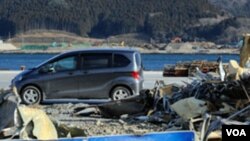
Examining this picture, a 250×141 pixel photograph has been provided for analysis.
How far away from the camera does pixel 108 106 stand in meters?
18.3

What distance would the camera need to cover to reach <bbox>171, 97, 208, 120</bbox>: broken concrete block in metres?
15.7

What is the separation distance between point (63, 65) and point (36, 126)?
1123 centimetres

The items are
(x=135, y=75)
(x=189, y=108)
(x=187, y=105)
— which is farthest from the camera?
(x=135, y=75)

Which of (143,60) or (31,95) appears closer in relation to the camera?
(31,95)

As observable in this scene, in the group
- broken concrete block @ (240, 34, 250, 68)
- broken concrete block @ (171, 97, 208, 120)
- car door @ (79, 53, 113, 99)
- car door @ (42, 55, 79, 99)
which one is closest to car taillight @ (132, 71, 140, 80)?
car door @ (79, 53, 113, 99)

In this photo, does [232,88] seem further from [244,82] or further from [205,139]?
[205,139]

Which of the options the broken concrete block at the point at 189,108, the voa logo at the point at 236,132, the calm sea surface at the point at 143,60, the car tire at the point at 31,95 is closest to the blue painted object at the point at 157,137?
the voa logo at the point at 236,132

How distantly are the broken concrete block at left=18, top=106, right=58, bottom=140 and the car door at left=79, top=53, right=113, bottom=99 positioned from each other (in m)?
10.3

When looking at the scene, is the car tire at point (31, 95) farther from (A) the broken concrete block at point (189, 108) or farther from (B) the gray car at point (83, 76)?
(A) the broken concrete block at point (189, 108)

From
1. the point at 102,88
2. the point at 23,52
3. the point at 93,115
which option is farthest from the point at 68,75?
the point at 23,52

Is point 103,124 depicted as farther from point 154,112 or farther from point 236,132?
point 236,132

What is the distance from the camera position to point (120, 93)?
20906 mm

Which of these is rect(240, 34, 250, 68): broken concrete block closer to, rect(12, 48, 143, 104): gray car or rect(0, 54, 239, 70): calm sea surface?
rect(12, 48, 143, 104): gray car

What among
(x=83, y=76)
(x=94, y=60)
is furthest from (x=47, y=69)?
(x=94, y=60)
